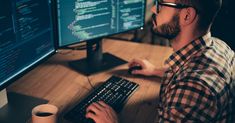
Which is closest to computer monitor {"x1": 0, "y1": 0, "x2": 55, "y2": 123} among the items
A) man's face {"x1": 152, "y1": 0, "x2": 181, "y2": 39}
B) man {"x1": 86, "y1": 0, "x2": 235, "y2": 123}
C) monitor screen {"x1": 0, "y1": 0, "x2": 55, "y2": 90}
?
monitor screen {"x1": 0, "y1": 0, "x2": 55, "y2": 90}

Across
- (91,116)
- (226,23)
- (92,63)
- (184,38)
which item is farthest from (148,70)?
(226,23)

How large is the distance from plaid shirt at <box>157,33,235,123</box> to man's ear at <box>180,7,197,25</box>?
82 millimetres

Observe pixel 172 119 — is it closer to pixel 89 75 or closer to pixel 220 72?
pixel 220 72

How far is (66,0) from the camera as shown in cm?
145

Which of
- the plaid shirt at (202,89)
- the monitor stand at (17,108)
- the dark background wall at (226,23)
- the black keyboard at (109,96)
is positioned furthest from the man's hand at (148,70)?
the dark background wall at (226,23)

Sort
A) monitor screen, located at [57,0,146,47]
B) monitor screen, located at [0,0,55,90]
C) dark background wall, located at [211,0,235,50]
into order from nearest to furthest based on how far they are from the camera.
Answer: monitor screen, located at [0,0,55,90] < monitor screen, located at [57,0,146,47] < dark background wall, located at [211,0,235,50]

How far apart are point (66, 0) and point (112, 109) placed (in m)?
0.55

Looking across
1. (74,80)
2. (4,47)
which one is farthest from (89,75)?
(4,47)

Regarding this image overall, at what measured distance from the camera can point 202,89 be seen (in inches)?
39.5

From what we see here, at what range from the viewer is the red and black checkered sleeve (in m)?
1.00

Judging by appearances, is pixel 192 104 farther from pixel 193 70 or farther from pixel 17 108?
pixel 17 108

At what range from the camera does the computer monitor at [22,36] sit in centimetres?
114

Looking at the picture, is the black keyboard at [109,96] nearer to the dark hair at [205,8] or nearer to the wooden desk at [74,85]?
the wooden desk at [74,85]

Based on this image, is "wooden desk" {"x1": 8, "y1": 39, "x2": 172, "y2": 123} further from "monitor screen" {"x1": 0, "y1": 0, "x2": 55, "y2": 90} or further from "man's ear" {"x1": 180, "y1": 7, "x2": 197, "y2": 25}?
"man's ear" {"x1": 180, "y1": 7, "x2": 197, "y2": 25}
